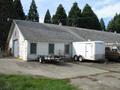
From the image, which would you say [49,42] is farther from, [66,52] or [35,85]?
[35,85]

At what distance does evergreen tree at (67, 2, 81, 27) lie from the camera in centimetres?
5528

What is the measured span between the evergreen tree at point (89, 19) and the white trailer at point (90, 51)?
94.9 feet

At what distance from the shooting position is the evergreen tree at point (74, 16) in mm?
55281

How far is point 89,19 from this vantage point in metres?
58.3

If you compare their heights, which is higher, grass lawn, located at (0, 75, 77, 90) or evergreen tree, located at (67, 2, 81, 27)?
evergreen tree, located at (67, 2, 81, 27)

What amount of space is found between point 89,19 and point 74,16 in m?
3.83

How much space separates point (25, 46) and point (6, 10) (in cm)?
1748

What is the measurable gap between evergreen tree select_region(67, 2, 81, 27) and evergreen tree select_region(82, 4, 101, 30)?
1.48 metres

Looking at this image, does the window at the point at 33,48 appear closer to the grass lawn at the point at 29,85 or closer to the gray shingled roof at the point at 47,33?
the gray shingled roof at the point at 47,33

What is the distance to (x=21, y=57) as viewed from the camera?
85.3ft

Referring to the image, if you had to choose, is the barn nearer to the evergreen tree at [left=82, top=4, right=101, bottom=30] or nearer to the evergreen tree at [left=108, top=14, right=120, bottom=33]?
the evergreen tree at [left=82, top=4, right=101, bottom=30]

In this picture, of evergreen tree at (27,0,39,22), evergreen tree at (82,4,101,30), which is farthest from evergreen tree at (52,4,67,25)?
evergreen tree at (82,4,101,30)

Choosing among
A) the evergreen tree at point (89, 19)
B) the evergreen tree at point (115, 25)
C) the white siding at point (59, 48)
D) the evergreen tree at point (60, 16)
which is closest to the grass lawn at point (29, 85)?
the white siding at point (59, 48)

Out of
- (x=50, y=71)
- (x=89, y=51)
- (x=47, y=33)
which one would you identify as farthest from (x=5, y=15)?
(x=50, y=71)
